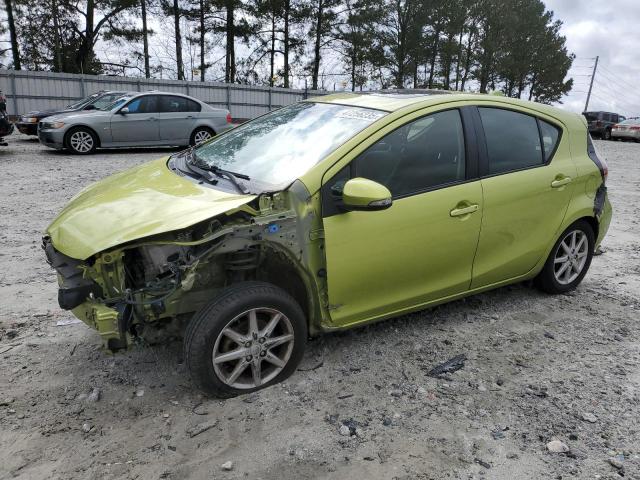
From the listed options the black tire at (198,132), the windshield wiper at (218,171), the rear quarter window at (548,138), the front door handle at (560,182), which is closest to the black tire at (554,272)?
the front door handle at (560,182)

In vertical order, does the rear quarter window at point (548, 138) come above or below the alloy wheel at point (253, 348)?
above

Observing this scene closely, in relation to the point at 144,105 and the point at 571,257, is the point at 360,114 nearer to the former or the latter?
the point at 571,257

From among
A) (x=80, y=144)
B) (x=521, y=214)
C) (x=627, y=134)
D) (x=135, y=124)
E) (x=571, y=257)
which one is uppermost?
(x=521, y=214)

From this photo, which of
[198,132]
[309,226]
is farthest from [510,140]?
[198,132]

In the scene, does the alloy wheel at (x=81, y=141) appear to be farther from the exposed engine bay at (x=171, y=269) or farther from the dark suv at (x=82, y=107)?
the exposed engine bay at (x=171, y=269)

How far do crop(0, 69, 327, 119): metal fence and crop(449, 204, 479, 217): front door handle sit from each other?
64.5 ft

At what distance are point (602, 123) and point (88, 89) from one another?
2496 cm

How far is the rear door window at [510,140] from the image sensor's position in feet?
12.3

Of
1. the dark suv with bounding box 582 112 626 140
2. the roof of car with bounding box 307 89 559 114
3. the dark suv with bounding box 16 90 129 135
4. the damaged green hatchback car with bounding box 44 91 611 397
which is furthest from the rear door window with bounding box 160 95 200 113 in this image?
the dark suv with bounding box 582 112 626 140

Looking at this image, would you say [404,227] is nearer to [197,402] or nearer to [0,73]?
[197,402]

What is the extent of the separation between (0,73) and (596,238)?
793 inches

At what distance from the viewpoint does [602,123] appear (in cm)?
2850

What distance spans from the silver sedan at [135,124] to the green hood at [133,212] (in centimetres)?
923

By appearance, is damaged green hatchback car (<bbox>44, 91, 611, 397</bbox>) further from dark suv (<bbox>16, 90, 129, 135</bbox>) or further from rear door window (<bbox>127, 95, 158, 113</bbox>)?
dark suv (<bbox>16, 90, 129, 135</bbox>)
